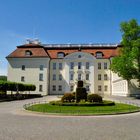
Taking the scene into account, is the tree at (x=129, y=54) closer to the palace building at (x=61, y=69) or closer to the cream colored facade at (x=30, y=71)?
the palace building at (x=61, y=69)

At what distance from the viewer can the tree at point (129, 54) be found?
4300 cm

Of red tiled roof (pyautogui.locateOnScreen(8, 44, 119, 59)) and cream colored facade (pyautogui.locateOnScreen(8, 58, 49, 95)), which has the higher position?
red tiled roof (pyautogui.locateOnScreen(8, 44, 119, 59))

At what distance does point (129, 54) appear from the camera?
143 feet

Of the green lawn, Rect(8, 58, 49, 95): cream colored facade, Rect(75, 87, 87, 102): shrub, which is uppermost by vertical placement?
Rect(8, 58, 49, 95): cream colored facade

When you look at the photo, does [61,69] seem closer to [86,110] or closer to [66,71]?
[66,71]

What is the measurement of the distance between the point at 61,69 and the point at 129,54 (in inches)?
1162

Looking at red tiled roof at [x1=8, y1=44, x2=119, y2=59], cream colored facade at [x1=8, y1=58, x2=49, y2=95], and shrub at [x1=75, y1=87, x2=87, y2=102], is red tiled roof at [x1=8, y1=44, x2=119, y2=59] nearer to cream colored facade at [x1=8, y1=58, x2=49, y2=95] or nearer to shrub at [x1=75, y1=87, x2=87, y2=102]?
cream colored facade at [x1=8, y1=58, x2=49, y2=95]

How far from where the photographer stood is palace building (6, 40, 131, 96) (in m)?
68.0

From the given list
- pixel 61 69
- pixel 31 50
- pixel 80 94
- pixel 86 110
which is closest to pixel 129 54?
pixel 80 94

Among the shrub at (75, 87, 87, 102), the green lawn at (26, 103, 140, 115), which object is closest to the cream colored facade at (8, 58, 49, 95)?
the shrub at (75, 87, 87, 102)

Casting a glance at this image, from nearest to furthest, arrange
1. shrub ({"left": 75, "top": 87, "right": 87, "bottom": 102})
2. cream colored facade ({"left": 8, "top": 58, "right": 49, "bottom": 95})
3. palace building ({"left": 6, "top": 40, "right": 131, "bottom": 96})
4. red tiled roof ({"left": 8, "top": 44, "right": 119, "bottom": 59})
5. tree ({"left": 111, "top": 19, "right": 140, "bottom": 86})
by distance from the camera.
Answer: shrub ({"left": 75, "top": 87, "right": 87, "bottom": 102}) → tree ({"left": 111, "top": 19, "right": 140, "bottom": 86}) → cream colored facade ({"left": 8, "top": 58, "right": 49, "bottom": 95}) → palace building ({"left": 6, "top": 40, "right": 131, "bottom": 96}) → red tiled roof ({"left": 8, "top": 44, "right": 119, "bottom": 59})

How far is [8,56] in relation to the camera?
69.1m

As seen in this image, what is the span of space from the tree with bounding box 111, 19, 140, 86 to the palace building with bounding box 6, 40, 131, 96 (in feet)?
69.3

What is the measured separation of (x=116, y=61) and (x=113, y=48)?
26.1 metres
